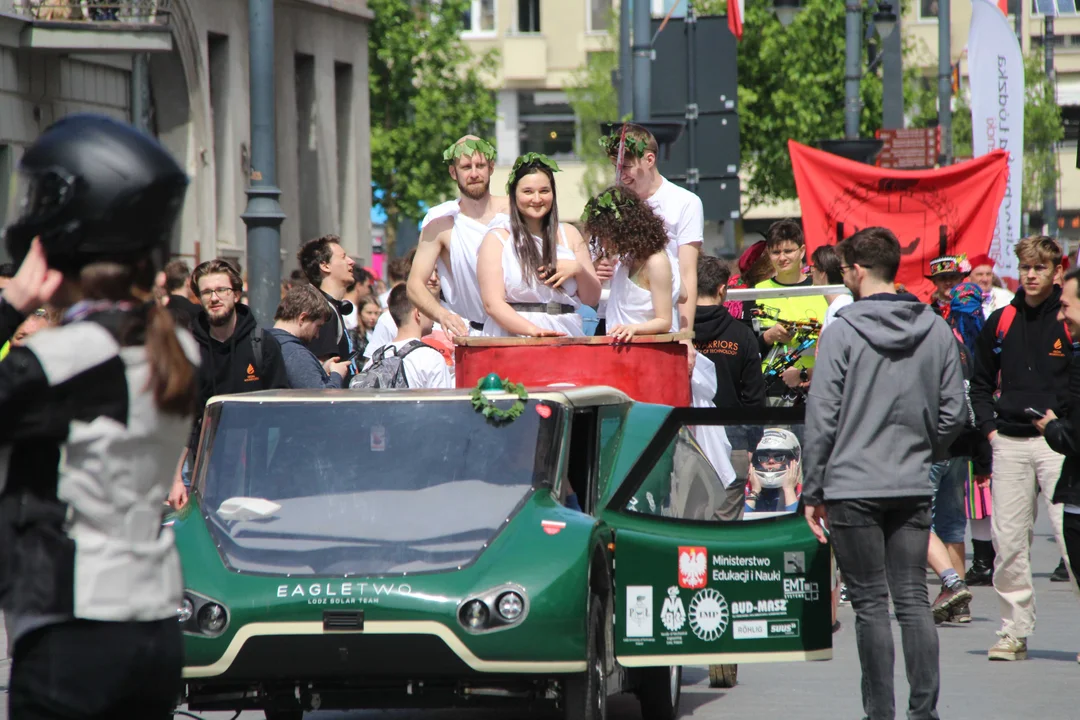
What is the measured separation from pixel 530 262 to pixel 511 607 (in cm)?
250

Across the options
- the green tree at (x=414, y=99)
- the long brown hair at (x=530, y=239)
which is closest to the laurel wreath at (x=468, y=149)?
the long brown hair at (x=530, y=239)

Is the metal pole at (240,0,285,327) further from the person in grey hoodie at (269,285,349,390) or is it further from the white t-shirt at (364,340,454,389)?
the white t-shirt at (364,340,454,389)

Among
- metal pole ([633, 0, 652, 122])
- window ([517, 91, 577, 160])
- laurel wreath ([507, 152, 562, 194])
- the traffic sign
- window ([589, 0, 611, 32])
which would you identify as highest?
window ([589, 0, 611, 32])

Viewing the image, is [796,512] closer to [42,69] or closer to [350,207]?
[42,69]

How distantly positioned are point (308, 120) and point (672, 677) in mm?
24499

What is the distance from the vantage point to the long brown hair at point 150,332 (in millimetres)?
3508

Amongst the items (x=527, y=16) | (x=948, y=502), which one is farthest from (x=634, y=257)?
(x=527, y=16)

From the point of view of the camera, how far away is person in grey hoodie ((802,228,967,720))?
23.1 feet

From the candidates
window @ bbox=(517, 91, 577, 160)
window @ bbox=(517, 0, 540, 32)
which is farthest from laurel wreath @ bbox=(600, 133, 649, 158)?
window @ bbox=(517, 0, 540, 32)

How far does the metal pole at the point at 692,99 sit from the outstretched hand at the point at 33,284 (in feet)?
47.0

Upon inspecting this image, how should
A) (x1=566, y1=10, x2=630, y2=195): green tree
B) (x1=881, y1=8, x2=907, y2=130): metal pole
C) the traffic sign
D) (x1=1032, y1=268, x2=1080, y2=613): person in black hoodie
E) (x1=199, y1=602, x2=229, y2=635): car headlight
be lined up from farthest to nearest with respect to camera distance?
(x1=566, y1=10, x2=630, y2=195): green tree, (x1=881, y1=8, x2=907, y2=130): metal pole, the traffic sign, (x1=1032, y1=268, x2=1080, y2=613): person in black hoodie, (x1=199, y1=602, x2=229, y2=635): car headlight

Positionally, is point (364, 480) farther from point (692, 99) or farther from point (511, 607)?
point (692, 99)

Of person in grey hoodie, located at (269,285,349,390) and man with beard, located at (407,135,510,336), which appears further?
person in grey hoodie, located at (269,285,349,390)

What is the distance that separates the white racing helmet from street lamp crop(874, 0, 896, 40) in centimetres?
1880
